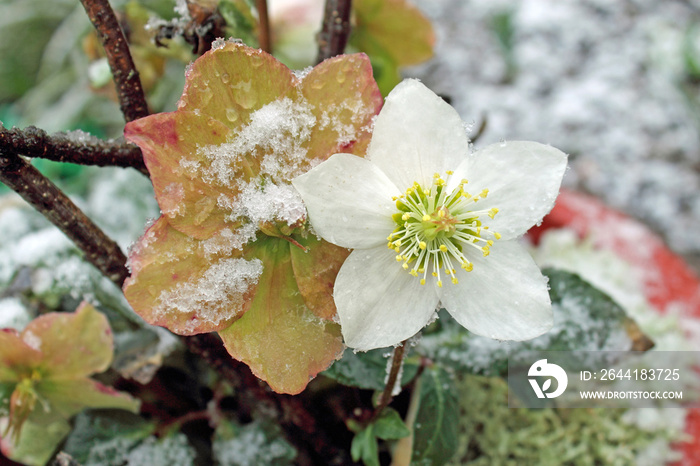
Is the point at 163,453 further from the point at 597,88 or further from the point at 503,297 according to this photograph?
the point at 597,88

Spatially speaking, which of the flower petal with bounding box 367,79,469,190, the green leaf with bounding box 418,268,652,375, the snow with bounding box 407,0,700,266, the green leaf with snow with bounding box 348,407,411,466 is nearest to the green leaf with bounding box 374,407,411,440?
the green leaf with snow with bounding box 348,407,411,466

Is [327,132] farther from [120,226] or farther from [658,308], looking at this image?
[658,308]

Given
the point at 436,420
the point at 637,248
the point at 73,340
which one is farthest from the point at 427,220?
the point at 637,248

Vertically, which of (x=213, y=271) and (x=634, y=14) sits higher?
(x=634, y=14)

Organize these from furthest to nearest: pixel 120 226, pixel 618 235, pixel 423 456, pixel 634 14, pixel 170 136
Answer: pixel 634 14
pixel 618 235
pixel 120 226
pixel 423 456
pixel 170 136

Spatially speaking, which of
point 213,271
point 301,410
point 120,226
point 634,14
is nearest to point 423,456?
point 301,410

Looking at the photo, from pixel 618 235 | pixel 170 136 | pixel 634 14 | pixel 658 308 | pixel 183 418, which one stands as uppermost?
pixel 634 14

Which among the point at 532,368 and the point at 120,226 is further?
the point at 120,226

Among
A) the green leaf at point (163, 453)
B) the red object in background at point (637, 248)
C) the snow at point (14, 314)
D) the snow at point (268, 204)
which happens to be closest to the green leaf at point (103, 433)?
the green leaf at point (163, 453)
